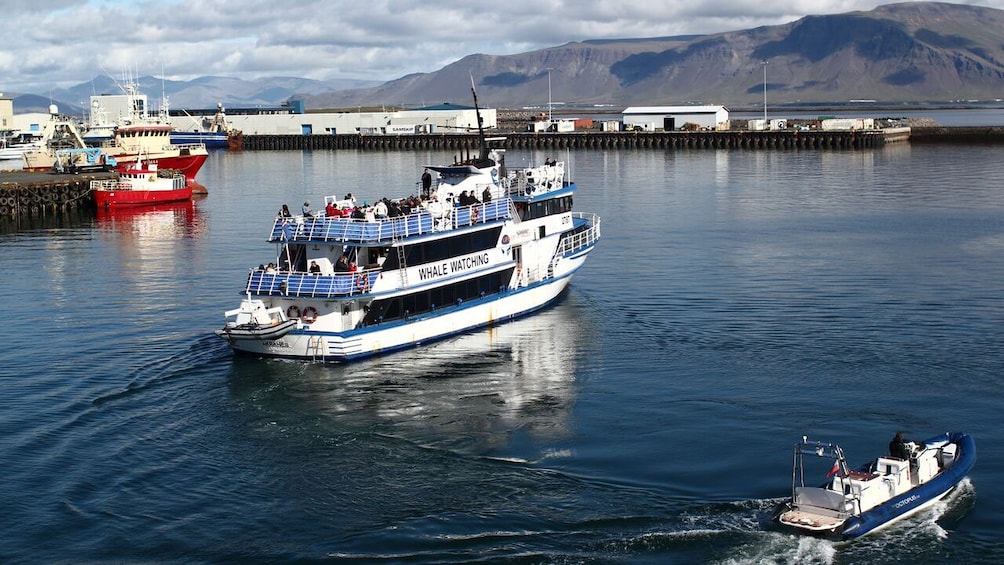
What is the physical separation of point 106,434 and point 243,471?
181 inches

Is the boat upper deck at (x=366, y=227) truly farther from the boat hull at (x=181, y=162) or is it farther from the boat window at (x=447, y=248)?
the boat hull at (x=181, y=162)

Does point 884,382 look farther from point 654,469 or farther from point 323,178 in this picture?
point 323,178

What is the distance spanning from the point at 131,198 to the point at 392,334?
2122 inches

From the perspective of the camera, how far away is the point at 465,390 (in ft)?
107

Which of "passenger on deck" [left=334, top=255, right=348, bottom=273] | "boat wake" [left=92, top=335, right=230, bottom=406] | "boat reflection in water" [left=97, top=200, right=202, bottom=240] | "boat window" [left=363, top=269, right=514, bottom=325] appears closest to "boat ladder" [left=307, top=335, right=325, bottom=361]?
"boat window" [left=363, top=269, right=514, bottom=325]

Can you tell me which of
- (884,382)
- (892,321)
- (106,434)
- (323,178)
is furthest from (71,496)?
(323,178)

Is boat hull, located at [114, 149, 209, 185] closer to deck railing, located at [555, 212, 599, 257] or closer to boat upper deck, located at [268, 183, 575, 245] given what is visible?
deck railing, located at [555, 212, 599, 257]

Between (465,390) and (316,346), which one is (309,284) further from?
(465,390)

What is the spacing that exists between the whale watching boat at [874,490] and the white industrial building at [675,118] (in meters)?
125

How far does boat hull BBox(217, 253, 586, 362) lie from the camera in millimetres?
34625

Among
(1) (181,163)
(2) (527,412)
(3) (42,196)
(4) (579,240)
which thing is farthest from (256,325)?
(1) (181,163)

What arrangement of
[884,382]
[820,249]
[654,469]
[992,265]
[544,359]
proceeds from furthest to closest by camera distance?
[820,249], [992,265], [544,359], [884,382], [654,469]

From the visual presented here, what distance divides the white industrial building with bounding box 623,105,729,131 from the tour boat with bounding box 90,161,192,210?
77743 mm

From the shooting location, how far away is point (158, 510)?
24031mm
